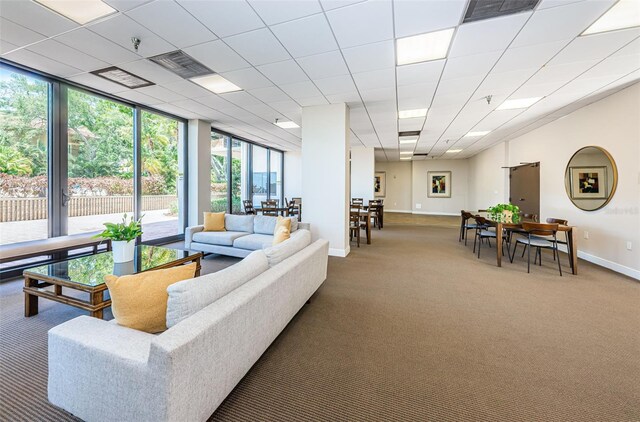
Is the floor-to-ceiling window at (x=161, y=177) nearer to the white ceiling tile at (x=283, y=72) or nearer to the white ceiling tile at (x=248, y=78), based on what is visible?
the white ceiling tile at (x=248, y=78)

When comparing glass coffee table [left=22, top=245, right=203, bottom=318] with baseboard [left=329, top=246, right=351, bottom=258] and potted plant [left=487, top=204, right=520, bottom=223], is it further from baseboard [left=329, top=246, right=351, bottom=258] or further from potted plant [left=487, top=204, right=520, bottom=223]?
potted plant [left=487, top=204, right=520, bottom=223]

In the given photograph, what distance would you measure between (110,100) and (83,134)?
32.1 inches

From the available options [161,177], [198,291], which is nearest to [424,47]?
[198,291]

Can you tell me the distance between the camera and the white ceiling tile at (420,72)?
3.31 metres

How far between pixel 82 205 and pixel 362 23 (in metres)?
4.94

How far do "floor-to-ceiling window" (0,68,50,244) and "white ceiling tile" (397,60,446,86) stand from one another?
200 inches

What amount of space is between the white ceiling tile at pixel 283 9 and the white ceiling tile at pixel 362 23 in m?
0.18

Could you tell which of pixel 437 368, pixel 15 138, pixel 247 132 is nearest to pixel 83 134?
pixel 15 138

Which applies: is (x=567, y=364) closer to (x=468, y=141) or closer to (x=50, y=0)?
(x=50, y=0)

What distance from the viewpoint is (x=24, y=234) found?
144 inches

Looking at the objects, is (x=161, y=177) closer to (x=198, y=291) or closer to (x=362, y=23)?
(x=362, y=23)

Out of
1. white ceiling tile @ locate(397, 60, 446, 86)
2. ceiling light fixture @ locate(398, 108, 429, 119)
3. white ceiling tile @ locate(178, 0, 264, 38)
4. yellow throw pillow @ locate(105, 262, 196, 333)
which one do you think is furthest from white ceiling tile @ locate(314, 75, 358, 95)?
yellow throw pillow @ locate(105, 262, 196, 333)

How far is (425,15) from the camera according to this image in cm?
239

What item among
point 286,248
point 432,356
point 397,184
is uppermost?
point 397,184
